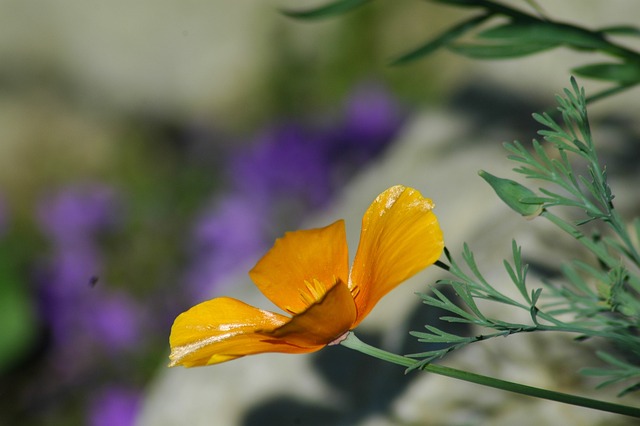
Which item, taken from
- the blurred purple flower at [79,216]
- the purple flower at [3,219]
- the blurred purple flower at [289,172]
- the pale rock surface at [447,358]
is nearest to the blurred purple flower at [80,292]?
the blurred purple flower at [79,216]

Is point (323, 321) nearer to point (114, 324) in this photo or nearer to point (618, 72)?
point (618, 72)

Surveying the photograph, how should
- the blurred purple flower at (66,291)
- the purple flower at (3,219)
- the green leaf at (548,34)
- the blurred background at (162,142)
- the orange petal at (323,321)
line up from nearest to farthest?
the orange petal at (323,321) → the green leaf at (548,34) → the blurred background at (162,142) → the blurred purple flower at (66,291) → the purple flower at (3,219)

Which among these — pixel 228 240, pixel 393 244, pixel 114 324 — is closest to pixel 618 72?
pixel 393 244

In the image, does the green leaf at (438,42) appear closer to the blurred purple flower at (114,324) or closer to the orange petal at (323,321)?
the orange petal at (323,321)

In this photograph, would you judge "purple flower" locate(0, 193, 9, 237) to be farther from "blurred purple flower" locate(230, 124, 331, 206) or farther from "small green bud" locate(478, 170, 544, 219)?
"small green bud" locate(478, 170, 544, 219)

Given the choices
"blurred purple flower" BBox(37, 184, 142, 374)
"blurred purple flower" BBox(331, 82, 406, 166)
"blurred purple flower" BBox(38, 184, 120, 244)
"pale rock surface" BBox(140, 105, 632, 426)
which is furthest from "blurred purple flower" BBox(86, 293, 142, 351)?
"blurred purple flower" BBox(331, 82, 406, 166)

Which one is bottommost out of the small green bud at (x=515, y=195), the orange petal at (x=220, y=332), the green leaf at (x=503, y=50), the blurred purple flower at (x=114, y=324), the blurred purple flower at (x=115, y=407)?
the blurred purple flower at (x=115, y=407)
